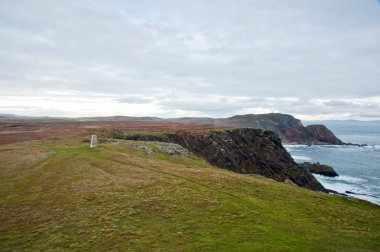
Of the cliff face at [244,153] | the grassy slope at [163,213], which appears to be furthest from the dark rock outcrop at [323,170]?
the grassy slope at [163,213]

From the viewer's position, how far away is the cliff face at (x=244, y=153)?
9194 cm

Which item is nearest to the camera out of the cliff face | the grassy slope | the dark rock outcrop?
the grassy slope

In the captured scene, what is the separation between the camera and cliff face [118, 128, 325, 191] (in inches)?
3620

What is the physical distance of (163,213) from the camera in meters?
24.9

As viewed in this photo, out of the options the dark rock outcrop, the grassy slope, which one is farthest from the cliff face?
the grassy slope

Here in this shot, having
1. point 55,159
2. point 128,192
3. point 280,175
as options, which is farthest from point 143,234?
point 280,175

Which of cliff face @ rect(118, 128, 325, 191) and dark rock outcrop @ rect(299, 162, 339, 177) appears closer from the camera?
cliff face @ rect(118, 128, 325, 191)

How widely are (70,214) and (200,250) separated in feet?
37.9

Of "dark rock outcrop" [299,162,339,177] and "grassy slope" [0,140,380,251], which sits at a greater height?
"grassy slope" [0,140,380,251]

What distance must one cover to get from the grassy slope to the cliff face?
52.8 meters

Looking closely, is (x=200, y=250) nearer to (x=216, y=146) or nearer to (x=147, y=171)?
(x=147, y=171)

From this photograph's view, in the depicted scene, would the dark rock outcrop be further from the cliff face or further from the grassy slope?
the grassy slope

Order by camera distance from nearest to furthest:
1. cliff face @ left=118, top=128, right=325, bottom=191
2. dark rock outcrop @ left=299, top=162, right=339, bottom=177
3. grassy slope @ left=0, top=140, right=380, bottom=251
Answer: grassy slope @ left=0, top=140, right=380, bottom=251 < cliff face @ left=118, top=128, right=325, bottom=191 < dark rock outcrop @ left=299, top=162, right=339, bottom=177

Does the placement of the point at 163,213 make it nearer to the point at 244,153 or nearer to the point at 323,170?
the point at 244,153
